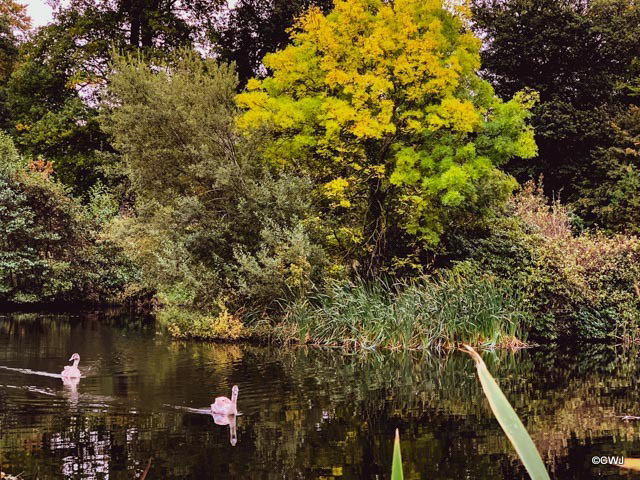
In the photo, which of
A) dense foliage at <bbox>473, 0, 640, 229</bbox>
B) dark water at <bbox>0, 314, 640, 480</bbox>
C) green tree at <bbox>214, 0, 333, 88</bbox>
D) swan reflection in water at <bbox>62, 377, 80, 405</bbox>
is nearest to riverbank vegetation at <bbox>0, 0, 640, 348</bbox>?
dark water at <bbox>0, 314, 640, 480</bbox>

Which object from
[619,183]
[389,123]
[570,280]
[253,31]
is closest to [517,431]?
[389,123]

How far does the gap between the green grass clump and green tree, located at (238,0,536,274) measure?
1.80 m

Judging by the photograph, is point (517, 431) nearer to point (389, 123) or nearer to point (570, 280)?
point (389, 123)

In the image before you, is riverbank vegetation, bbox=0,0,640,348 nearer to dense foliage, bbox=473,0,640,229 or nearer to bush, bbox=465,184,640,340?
bush, bbox=465,184,640,340

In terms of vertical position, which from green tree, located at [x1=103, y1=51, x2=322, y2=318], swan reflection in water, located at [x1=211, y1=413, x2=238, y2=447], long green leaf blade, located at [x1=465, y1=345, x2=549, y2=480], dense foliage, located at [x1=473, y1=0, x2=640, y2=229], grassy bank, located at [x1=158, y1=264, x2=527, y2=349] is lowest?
swan reflection in water, located at [x1=211, y1=413, x2=238, y2=447]

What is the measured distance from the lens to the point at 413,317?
14031 millimetres

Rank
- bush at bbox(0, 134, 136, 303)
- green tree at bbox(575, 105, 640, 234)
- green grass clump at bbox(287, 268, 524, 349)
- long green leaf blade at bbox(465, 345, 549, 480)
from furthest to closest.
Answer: green tree at bbox(575, 105, 640, 234) → bush at bbox(0, 134, 136, 303) → green grass clump at bbox(287, 268, 524, 349) → long green leaf blade at bbox(465, 345, 549, 480)

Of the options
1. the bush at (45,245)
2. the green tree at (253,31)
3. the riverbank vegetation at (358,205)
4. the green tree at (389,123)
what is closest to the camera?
the riverbank vegetation at (358,205)

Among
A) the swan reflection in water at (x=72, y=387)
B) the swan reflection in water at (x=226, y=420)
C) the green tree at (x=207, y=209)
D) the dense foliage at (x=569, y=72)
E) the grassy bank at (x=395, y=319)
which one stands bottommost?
the swan reflection in water at (x=226, y=420)

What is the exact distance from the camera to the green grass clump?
1409 cm

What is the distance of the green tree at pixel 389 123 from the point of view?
1505 cm

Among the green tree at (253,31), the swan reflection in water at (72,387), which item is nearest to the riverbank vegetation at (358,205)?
the swan reflection in water at (72,387)

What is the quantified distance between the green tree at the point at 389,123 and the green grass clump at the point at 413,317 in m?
1.80

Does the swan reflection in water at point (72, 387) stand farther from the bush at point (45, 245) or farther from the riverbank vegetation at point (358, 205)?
the bush at point (45, 245)
